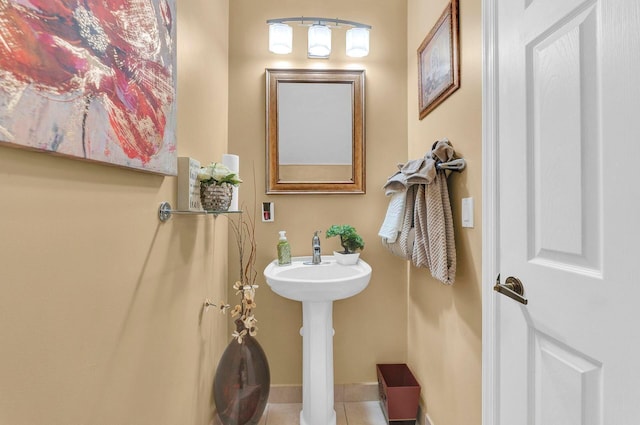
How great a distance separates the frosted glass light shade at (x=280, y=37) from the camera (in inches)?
67.4

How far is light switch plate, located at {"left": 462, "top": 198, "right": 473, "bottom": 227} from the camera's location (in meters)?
1.09

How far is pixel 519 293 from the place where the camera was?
817 millimetres

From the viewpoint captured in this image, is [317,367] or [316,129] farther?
[316,129]

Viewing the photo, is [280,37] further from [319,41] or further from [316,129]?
[316,129]

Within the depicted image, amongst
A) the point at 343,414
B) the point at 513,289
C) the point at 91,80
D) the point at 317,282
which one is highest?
the point at 91,80

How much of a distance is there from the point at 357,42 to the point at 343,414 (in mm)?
2260

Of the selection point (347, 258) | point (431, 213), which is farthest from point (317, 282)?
point (431, 213)

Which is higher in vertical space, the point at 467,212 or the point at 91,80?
the point at 91,80

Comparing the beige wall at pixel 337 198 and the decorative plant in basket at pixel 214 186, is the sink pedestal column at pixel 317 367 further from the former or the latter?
the decorative plant in basket at pixel 214 186

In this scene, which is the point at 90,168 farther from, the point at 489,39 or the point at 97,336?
the point at 489,39

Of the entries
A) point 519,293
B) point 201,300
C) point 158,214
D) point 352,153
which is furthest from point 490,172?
point 201,300

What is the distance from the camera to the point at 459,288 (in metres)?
1.20

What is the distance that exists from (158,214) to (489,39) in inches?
50.9

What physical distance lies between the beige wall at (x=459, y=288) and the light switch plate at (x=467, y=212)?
0.03 metres
